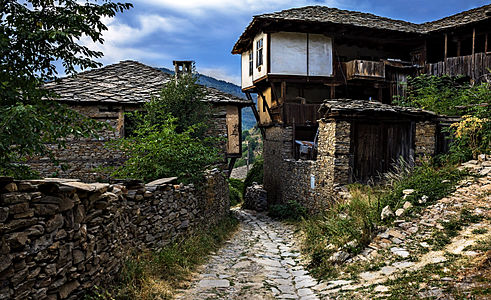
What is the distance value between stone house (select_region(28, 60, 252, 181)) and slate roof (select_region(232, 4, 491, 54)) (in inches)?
215

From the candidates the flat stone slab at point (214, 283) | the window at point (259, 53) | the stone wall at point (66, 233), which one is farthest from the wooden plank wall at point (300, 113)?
the flat stone slab at point (214, 283)

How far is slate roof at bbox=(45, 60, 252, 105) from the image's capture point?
1256 centimetres

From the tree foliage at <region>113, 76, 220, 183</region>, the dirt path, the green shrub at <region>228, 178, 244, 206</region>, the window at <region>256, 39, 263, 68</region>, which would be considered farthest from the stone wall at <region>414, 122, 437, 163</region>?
the green shrub at <region>228, 178, 244, 206</region>

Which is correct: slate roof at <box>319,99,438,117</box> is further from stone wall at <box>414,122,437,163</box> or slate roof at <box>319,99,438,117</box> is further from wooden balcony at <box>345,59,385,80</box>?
wooden balcony at <box>345,59,385,80</box>

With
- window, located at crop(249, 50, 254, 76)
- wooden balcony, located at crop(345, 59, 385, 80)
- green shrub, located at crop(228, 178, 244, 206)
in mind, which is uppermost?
window, located at crop(249, 50, 254, 76)

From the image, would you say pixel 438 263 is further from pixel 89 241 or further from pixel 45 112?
pixel 45 112

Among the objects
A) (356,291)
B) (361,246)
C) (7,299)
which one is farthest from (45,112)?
(361,246)

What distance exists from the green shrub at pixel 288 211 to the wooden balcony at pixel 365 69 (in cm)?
775

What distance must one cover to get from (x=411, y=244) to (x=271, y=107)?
47.7 feet

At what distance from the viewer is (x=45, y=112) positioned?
206 inches

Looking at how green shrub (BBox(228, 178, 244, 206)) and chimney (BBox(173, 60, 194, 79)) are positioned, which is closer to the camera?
chimney (BBox(173, 60, 194, 79))

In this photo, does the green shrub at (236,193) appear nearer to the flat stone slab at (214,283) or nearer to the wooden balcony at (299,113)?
the wooden balcony at (299,113)

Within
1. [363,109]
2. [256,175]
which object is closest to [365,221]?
[363,109]

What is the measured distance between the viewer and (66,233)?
11.9 ft
